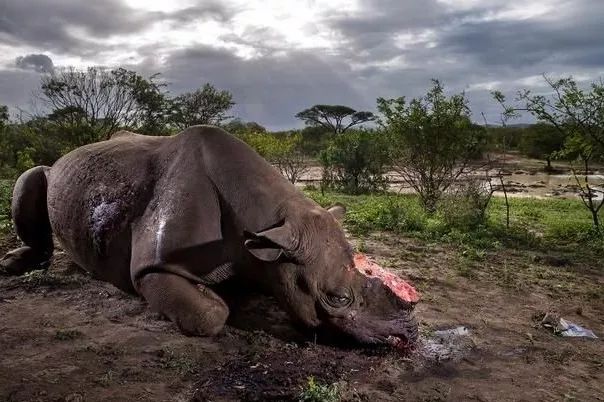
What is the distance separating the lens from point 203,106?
23.7m

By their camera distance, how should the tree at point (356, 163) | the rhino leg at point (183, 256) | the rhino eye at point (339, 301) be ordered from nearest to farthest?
the rhino eye at point (339, 301) → the rhino leg at point (183, 256) → the tree at point (356, 163)

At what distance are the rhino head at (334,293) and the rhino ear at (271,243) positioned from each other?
0.05 metres

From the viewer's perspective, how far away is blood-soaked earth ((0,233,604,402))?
3916mm

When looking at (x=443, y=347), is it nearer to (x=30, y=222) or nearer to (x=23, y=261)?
(x=30, y=222)

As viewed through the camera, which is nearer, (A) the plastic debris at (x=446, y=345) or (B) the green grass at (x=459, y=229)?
(A) the plastic debris at (x=446, y=345)

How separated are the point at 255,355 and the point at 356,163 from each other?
17.4 metres

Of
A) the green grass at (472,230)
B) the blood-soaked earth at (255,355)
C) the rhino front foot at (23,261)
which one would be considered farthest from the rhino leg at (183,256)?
the green grass at (472,230)

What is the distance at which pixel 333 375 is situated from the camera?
4160 millimetres

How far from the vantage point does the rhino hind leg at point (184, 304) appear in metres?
4.44

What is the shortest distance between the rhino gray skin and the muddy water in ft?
54.7

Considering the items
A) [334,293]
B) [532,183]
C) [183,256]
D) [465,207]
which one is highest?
[183,256]

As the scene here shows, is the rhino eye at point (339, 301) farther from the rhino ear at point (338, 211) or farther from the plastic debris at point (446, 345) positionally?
the rhino ear at point (338, 211)

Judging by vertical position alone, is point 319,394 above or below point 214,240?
below

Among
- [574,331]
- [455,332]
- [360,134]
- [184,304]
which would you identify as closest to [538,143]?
[360,134]
